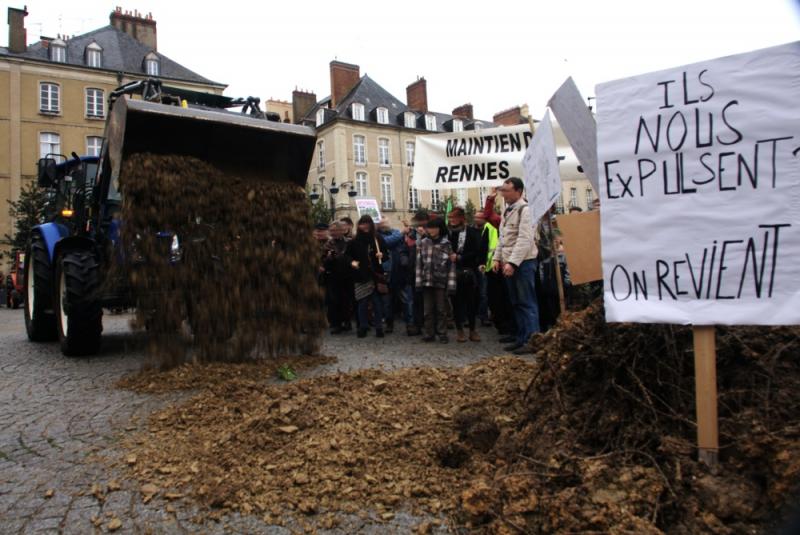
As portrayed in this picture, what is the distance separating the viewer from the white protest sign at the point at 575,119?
3523 mm

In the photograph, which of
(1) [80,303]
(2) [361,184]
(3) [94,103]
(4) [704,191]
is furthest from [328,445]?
(2) [361,184]

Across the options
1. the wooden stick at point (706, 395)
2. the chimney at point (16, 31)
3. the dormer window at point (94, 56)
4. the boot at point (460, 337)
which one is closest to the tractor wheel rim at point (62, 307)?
the boot at point (460, 337)

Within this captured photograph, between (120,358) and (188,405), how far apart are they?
3.10 meters

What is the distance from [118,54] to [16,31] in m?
6.40

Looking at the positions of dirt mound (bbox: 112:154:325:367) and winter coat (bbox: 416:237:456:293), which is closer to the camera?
dirt mound (bbox: 112:154:325:367)

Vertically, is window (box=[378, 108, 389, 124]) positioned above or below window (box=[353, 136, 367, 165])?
above

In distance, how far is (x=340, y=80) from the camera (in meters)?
50.1

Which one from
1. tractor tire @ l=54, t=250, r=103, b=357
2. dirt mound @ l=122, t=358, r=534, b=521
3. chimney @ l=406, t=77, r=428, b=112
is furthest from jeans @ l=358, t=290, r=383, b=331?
chimney @ l=406, t=77, r=428, b=112

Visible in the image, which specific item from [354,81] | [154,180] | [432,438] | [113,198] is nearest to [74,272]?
[113,198]

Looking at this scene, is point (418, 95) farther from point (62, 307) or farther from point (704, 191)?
point (704, 191)

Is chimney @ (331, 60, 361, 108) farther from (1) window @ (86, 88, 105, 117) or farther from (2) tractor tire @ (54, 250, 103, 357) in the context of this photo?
(2) tractor tire @ (54, 250, 103, 357)

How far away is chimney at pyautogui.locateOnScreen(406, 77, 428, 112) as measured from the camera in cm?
5234

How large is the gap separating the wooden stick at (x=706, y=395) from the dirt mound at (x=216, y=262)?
3.93 meters

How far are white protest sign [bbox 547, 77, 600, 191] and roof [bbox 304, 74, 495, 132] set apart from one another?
45.3 metres
